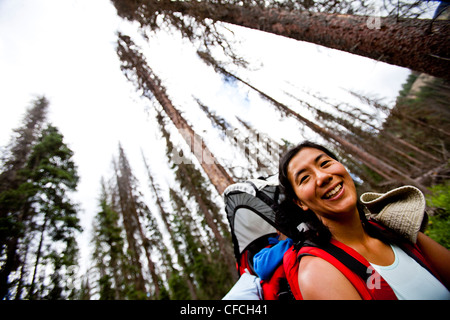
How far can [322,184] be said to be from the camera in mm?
1521

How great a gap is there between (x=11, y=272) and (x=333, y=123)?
2007 centimetres

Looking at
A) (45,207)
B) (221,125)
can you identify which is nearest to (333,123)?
(221,125)

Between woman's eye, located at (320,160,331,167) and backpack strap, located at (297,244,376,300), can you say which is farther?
woman's eye, located at (320,160,331,167)

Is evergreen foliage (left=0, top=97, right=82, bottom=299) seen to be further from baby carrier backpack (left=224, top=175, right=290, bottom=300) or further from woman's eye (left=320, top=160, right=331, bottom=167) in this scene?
woman's eye (left=320, top=160, right=331, bottom=167)

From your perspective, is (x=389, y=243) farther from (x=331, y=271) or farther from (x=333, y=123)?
(x=333, y=123)

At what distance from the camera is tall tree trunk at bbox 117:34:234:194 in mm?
4728

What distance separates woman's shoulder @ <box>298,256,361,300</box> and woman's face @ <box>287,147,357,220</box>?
1.53 feet

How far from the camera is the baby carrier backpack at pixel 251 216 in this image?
2.91 metres

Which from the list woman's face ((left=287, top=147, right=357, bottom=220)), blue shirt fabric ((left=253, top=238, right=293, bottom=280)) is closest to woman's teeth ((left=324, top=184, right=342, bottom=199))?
woman's face ((left=287, top=147, right=357, bottom=220))

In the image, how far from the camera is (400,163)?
57.9 feet

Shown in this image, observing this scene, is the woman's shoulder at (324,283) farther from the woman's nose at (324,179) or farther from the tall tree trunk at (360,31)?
the tall tree trunk at (360,31)

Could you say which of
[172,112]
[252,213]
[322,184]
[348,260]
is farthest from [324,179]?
[172,112]

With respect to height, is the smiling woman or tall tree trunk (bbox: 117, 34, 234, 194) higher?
tall tree trunk (bbox: 117, 34, 234, 194)
